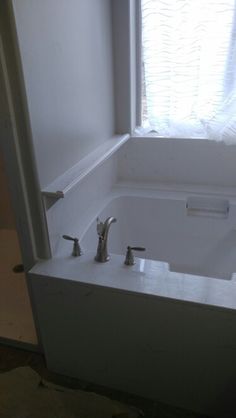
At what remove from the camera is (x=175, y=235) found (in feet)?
6.03

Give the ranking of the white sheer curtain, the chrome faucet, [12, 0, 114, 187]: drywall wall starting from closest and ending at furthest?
1. [12, 0, 114, 187]: drywall wall
2. the chrome faucet
3. the white sheer curtain

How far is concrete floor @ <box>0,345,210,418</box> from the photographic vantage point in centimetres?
125

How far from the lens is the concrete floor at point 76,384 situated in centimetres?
125

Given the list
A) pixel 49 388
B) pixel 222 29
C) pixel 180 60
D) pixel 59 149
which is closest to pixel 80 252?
pixel 59 149

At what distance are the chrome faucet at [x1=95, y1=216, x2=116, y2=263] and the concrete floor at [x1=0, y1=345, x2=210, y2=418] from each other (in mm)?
559

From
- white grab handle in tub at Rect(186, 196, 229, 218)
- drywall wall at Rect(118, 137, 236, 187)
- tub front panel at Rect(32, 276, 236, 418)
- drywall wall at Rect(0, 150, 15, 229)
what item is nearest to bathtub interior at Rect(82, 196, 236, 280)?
white grab handle in tub at Rect(186, 196, 229, 218)

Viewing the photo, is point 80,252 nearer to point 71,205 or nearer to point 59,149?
point 71,205

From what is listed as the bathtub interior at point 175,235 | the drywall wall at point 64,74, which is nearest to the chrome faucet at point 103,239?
the drywall wall at point 64,74

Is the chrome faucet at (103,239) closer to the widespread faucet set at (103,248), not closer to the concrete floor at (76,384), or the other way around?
the widespread faucet set at (103,248)

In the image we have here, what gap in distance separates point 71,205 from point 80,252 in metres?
0.23

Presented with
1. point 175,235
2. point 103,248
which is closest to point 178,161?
point 175,235

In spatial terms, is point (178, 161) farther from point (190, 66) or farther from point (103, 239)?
point (103, 239)

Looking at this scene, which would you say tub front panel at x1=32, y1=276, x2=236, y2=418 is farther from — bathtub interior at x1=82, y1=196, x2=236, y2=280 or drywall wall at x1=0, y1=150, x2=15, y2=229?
drywall wall at x1=0, y1=150, x2=15, y2=229

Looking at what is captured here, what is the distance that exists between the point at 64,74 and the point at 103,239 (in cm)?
62
